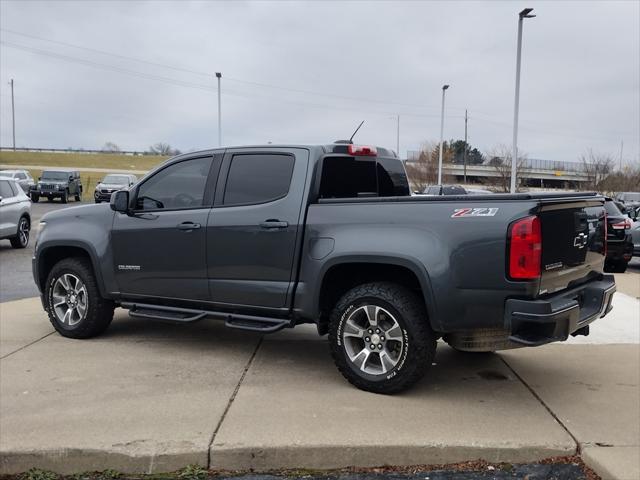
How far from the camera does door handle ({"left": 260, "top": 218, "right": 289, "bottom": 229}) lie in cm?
487

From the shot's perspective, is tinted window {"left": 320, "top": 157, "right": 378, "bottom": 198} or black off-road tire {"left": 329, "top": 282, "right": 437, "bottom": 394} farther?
tinted window {"left": 320, "top": 157, "right": 378, "bottom": 198}

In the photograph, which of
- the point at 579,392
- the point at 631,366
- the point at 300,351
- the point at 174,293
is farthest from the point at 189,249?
the point at 631,366

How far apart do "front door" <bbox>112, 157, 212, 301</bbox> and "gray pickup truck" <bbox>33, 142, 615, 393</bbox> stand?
0.01 m

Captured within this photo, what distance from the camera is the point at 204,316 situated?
5.36m

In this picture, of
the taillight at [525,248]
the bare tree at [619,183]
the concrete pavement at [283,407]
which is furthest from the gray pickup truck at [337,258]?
the bare tree at [619,183]

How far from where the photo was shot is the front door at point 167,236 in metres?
5.38

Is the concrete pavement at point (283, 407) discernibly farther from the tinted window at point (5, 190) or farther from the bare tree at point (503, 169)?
the bare tree at point (503, 169)

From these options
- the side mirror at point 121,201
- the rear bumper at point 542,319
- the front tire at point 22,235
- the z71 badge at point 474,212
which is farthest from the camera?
the front tire at point 22,235

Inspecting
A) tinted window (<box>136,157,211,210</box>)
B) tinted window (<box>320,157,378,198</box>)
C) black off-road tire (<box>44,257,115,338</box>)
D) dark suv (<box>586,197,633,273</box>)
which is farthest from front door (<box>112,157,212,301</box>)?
dark suv (<box>586,197,633,273</box>)

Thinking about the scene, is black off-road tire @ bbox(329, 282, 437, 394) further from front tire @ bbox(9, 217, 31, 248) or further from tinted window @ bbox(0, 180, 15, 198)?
front tire @ bbox(9, 217, 31, 248)

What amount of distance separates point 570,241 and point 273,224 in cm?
225

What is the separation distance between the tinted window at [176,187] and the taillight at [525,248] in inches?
111

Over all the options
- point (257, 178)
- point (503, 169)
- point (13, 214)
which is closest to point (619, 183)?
point (503, 169)

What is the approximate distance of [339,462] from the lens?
366 cm
